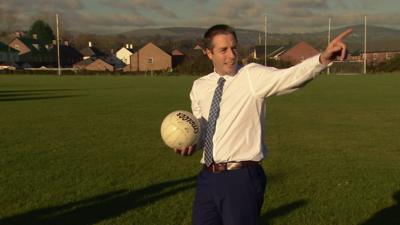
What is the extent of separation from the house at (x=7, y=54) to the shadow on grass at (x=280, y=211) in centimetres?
12374

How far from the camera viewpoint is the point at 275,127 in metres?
17.5

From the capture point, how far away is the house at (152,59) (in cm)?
11888

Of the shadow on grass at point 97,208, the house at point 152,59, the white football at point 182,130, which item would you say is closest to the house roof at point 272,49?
the house at point 152,59

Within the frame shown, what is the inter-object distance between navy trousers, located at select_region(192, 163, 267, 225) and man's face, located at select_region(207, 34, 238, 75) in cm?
77

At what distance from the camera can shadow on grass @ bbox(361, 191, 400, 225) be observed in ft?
22.7

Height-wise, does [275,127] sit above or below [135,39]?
below

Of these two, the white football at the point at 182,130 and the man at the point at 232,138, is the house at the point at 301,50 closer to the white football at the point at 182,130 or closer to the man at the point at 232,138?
the white football at the point at 182,130

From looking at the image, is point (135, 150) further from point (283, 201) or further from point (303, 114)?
point (303, 114)

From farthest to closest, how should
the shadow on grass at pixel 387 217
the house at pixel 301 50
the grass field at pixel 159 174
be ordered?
the house at pixel 301 50, the grass field at pixel 159 174, the shadow on grass at pixel 387 217

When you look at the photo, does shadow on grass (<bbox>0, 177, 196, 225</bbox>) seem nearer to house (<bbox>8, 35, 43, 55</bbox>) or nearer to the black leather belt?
the black leather belt

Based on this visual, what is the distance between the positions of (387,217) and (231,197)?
3902 millimetres

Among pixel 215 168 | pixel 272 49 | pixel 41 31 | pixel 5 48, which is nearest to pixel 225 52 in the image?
pixel 215 168

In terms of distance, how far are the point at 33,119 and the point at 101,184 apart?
40.1ft

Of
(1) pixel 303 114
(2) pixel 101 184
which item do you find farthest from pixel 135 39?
(2) pixel 101 184
